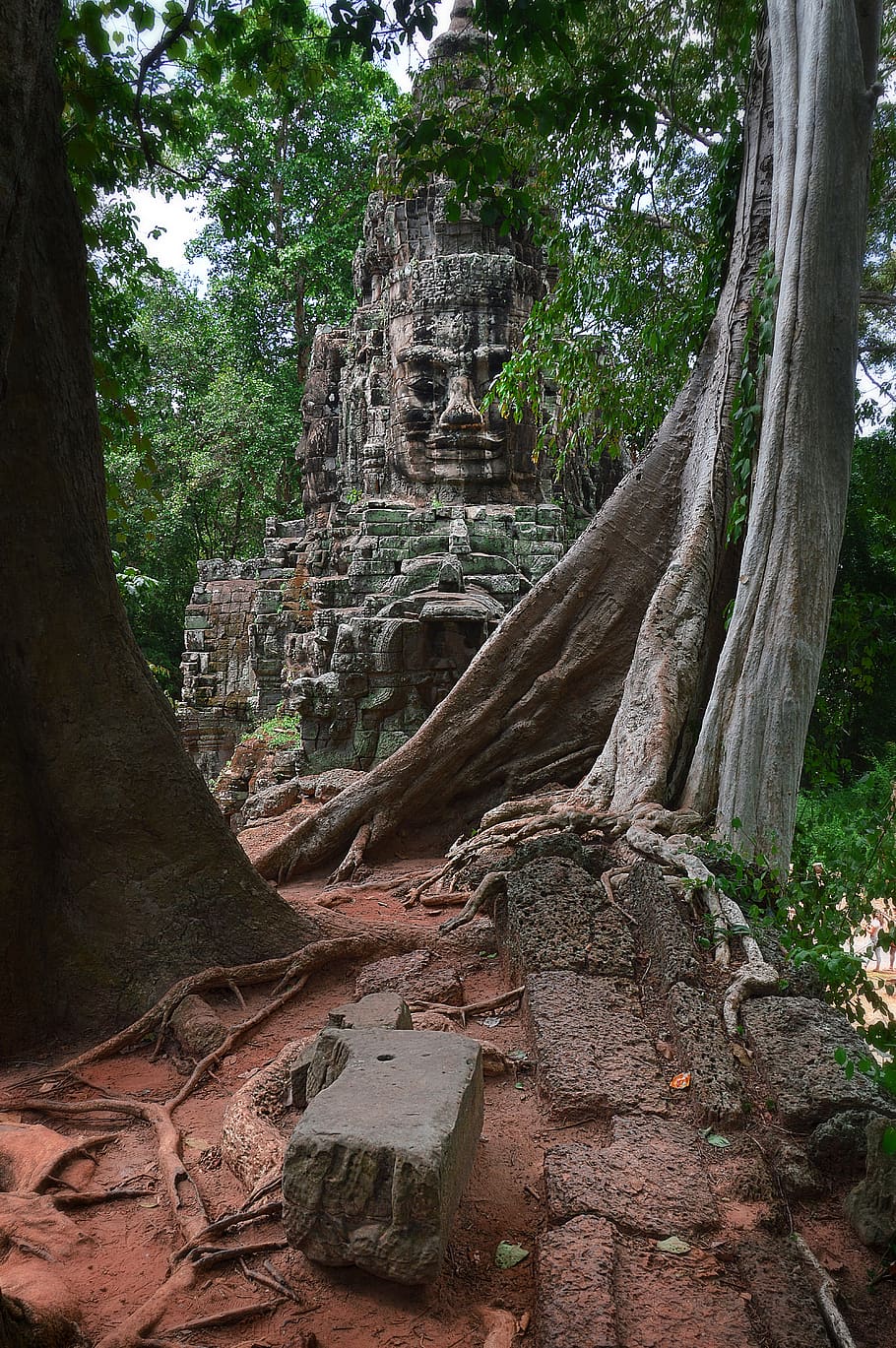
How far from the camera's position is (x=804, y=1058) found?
229 cm

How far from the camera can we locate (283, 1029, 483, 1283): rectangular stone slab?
166 cm

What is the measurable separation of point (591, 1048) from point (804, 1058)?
0.56 metres

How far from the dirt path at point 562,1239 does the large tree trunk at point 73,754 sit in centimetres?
60

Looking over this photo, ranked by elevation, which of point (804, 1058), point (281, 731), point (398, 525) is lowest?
point (804, 1058)

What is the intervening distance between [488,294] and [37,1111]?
12.7 meters

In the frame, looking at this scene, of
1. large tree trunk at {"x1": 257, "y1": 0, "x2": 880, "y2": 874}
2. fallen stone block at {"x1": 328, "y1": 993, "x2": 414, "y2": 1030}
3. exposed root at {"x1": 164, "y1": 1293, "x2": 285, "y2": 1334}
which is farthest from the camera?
large tree trunk at {"x1": 257, "y1": 0, "x2": 880, "y2": 874}

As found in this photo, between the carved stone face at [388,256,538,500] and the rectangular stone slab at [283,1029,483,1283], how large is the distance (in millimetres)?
12001

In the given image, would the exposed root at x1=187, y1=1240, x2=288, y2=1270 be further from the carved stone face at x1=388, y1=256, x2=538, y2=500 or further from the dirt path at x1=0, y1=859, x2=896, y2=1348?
the carved stone face at x1=388, y1=256, x2=538, y2=500

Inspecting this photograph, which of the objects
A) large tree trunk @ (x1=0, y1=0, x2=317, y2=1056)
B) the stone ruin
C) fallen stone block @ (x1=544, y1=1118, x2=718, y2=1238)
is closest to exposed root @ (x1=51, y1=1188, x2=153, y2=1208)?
fallen stone block @ (x1=544, y1=1118, x2=718, y2=1238)

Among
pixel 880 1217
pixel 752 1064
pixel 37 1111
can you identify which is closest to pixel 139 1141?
pixel 37 1111

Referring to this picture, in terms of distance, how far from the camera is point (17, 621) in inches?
122

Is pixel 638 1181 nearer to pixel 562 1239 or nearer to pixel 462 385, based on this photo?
pixel 562 1239

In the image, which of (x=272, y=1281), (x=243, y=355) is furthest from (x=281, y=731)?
(x=243, y=355)

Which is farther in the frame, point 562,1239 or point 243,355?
point 243,355
